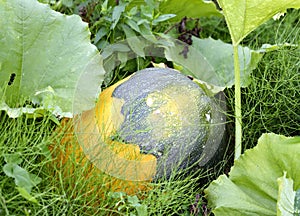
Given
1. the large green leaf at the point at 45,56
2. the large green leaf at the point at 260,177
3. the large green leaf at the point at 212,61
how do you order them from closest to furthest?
the large green leaf at the point at 260,177, the large green leaf at the point at 45,56, the large green leaf at the point at 212,61

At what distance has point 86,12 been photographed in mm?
2096

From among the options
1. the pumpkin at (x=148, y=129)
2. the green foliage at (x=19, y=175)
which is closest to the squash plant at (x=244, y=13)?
the pumpkin at (x=148, y=129)

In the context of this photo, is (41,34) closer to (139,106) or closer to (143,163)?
(139,106)

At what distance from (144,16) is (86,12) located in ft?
0.78

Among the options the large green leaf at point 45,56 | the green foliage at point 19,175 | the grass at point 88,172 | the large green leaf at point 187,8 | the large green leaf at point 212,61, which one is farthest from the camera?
the large green leaf at point 187,8

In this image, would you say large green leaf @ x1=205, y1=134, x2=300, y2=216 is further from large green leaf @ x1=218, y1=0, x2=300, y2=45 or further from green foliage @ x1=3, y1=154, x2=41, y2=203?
green foliage @ x1=3, y1=154, x2=41, y2=203

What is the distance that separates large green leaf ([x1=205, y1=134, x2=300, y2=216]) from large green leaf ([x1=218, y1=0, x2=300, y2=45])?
350 millimetres

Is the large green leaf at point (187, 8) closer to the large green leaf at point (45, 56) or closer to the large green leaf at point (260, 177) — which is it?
the large green leaf at point (45, 56)

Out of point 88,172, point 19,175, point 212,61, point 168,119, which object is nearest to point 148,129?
point 168,119

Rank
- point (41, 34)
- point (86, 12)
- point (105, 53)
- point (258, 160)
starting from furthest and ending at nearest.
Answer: point (86, 12) → point (105, 53) → point (41, 34) → point (258, 160)

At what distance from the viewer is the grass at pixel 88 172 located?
4.71ft

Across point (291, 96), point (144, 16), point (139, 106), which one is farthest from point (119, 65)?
point (291, 96)

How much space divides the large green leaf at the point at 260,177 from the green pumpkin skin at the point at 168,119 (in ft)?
0.45

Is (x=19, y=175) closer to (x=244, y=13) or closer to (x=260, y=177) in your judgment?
(x=260, y=177)
